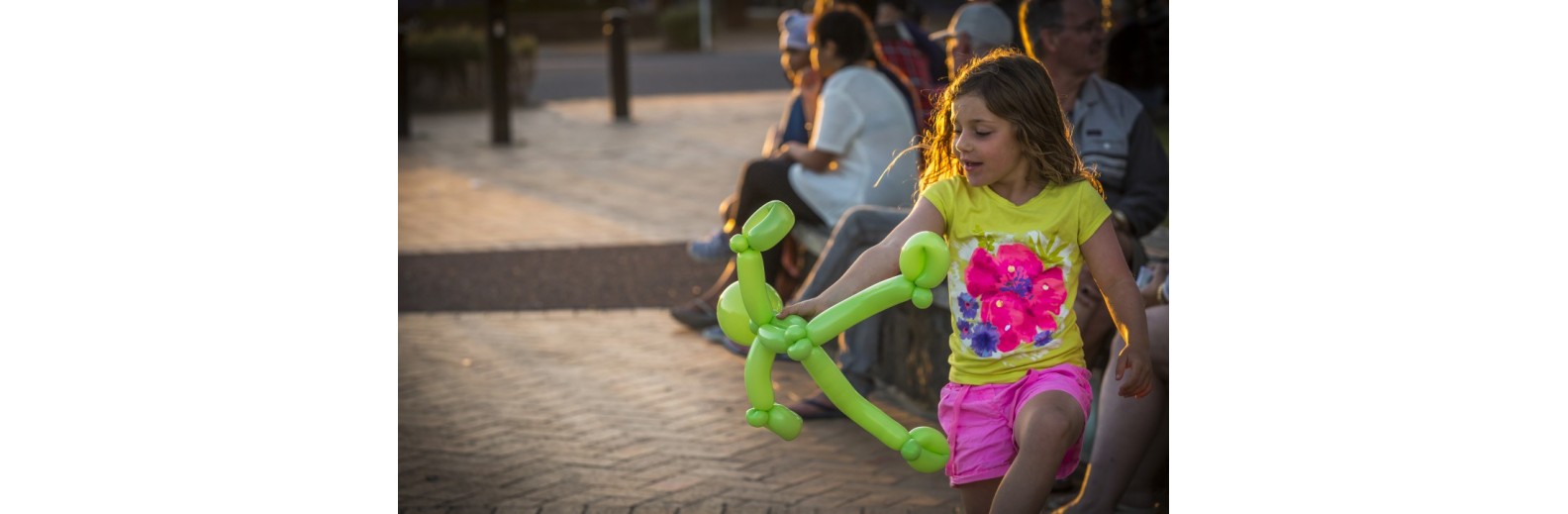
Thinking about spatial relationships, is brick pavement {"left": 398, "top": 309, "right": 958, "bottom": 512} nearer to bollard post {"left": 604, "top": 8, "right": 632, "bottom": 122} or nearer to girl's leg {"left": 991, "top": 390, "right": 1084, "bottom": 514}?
girl's leg {"left": 991, "top": 390, "right": 1084, "bottom": 514}

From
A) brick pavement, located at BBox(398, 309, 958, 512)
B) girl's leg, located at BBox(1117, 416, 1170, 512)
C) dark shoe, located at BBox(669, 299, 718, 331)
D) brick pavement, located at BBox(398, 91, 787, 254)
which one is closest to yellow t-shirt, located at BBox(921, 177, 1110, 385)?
girl's leg, located at BBox(1117, 416, 1170, 512)

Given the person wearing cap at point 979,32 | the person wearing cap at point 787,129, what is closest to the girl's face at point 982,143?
the person wearing cap at point 979,32

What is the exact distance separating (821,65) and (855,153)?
37cm

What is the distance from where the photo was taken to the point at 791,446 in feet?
17.6

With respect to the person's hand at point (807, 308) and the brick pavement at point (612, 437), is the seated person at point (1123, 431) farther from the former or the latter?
the person's hand at point (807, 308)

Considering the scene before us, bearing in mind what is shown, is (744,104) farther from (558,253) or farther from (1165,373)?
(1165,373)

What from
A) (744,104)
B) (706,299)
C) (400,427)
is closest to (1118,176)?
(400,427)

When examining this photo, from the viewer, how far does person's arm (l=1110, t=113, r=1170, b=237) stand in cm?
479

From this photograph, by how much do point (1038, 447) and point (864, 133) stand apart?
3283 millimetres

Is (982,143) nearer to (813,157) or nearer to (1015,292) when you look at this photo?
Answer: (1015,292)

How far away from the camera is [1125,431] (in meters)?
4.25

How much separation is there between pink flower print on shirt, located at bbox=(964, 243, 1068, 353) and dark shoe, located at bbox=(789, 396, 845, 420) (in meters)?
2.33

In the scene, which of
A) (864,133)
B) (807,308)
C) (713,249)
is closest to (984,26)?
(864,133)

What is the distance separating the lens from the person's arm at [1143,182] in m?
4.79
